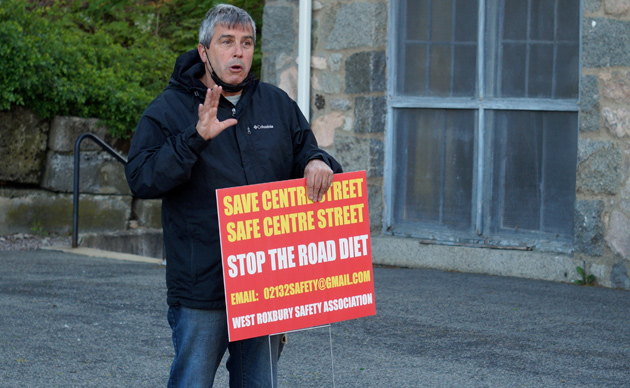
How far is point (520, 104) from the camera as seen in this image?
7.20m

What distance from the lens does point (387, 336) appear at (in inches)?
208

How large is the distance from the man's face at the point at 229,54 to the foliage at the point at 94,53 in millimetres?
6338

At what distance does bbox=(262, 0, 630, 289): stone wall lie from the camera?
6.64m

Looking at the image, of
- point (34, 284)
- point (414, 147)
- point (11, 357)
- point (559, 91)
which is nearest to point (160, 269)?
point (34, 284)

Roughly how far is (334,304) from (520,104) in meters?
4.47

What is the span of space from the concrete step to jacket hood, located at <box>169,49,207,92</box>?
6161 millimetres

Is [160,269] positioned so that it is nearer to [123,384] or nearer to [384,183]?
[384,183]

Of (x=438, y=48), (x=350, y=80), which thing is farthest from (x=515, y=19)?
(x=350, y=80)

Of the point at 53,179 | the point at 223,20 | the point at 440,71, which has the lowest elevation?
the point at 53,179

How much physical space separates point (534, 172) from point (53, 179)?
16.6 ft

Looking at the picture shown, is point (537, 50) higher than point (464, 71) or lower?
higher

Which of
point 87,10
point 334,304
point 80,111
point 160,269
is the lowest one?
point 160,269

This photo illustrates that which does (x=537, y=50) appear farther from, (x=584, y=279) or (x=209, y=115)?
(x=209, y=115)

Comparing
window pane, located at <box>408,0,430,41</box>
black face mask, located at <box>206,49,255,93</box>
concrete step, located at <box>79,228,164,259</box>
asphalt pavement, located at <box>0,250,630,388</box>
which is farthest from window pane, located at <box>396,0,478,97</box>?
black face mask, located at <box>206,49,255,93</box>
